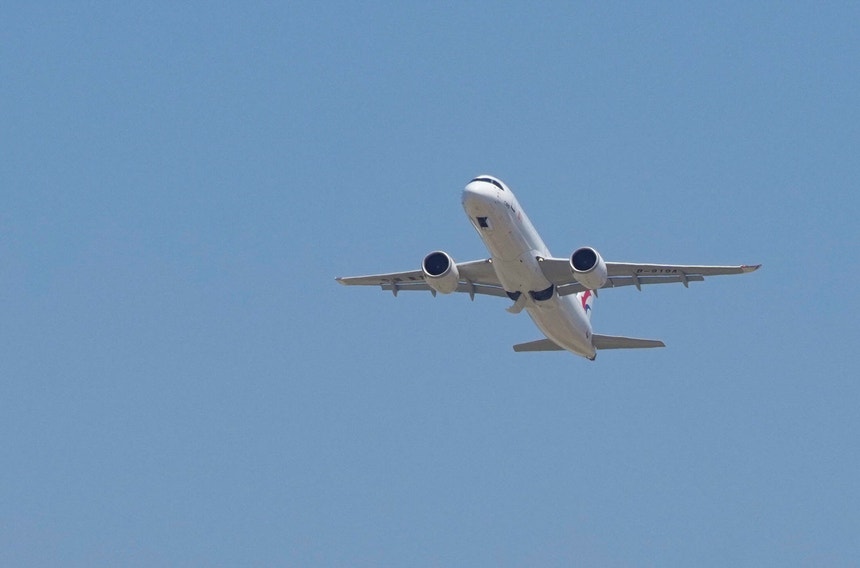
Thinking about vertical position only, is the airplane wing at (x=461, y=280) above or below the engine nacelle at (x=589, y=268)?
above

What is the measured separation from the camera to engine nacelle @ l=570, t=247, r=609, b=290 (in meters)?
66.2

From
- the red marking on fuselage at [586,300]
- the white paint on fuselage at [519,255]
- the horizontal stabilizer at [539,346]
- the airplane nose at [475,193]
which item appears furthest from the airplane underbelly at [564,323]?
the airplane nose at [475,193]

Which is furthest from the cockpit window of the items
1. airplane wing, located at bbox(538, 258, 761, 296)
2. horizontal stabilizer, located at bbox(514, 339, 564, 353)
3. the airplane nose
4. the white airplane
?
horizontal stabilizer, located at bbox(514, 339, 564, 353)

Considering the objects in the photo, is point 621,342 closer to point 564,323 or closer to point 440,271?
point 564,323

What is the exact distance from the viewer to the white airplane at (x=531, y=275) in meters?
64.9

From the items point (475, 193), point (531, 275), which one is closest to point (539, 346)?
point (531, 275)

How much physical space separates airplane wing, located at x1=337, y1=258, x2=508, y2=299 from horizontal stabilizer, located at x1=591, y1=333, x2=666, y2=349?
5.08 metres

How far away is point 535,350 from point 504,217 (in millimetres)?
11504

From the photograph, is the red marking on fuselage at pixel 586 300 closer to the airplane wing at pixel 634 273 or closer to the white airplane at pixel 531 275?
the white airplane at pixel 531 275

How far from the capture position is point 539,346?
74312mm

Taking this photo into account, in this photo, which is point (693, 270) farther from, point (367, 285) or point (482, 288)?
point (367, 285)

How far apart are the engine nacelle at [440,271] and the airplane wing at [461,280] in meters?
1.54

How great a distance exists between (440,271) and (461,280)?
302cm

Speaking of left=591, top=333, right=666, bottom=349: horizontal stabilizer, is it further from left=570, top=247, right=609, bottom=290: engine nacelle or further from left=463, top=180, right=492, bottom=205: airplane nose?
left=463, top=180, right=492, bottom=205: airplane nose
